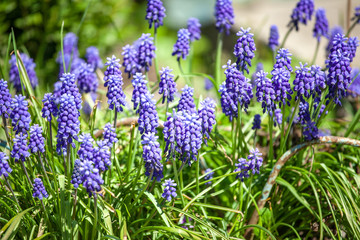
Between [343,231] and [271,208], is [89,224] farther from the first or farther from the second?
[343,231]

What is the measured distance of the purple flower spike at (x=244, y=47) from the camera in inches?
111

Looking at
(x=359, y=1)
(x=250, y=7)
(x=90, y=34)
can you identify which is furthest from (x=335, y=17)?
(x=90, y=34)

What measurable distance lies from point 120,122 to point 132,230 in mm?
1249

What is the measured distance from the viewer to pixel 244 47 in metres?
2.88

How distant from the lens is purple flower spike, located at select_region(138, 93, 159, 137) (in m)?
2.62

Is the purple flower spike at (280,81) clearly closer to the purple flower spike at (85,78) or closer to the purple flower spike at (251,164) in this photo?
the purple flower spike at (251,164)

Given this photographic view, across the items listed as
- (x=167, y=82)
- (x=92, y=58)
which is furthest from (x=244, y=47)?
(x=92, y=58)

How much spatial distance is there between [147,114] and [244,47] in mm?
786

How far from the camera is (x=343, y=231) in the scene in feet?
11.2

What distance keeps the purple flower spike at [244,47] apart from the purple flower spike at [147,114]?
0.68 meters

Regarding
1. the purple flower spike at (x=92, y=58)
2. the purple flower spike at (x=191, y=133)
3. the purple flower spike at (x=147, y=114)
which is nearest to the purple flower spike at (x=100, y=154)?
the purple flower spike at (x=147, y=114)

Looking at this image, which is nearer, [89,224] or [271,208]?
[89,224]

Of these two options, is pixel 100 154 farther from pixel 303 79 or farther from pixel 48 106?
pixel 303 79

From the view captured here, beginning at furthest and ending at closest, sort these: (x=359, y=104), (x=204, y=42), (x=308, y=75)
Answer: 1. (x=204, y=42)
2. (x=359, y=104)
3. (x=308, y=75)
